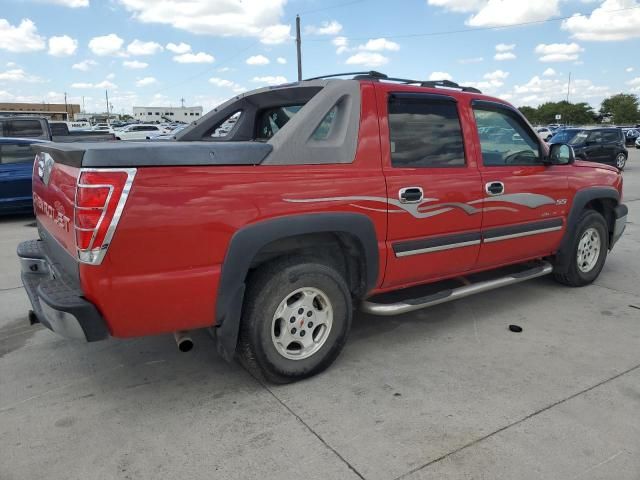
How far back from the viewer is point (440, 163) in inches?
146

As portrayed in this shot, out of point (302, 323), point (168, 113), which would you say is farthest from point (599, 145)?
point (168, 113)

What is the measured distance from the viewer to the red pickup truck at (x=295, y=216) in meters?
2.54

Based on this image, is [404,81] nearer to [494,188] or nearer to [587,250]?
[494,188]

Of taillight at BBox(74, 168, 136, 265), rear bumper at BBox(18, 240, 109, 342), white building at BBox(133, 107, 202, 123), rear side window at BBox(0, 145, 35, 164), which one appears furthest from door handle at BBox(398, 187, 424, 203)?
white building at BBox(133, 107, 202, 123)

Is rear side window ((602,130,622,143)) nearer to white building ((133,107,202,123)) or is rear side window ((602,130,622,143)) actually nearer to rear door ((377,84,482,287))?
rear door ((377,84,482,287))

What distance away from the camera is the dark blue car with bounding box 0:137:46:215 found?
29.8 feet

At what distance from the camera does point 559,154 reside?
4.48 metres

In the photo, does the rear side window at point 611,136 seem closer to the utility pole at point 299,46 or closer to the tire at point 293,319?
the utility pole at point 299,46

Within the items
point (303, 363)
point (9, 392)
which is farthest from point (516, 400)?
point (9, 392)

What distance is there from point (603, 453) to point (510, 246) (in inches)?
77.9

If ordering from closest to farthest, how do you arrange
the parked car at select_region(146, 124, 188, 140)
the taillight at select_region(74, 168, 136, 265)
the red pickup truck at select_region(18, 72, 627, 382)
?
the taillight at select_region(74, 168, 136, 265), the red pickup truck at select_region(18, 72, 627, 382), the parked car at select_region(146, 124, 188, 140)

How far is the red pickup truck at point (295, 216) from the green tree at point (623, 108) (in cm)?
9085

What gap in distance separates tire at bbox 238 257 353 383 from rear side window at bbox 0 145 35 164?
8023 mm

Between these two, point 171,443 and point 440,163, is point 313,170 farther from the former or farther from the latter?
point 171,443
